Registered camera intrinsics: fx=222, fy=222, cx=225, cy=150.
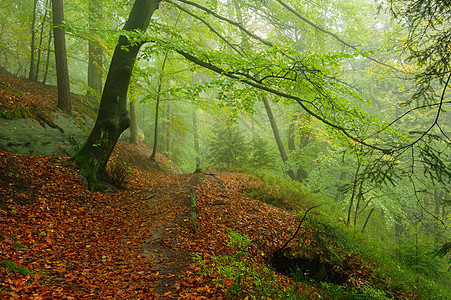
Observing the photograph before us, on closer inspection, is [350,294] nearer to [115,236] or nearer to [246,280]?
[246,280]

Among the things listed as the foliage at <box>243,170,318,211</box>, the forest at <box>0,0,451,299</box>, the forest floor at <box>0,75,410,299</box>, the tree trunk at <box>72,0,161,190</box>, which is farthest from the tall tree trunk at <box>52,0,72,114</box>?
the foliage at <box>243,170,318,211</box>

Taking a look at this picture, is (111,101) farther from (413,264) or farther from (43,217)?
(413,264)

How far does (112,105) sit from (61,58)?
4.02 m

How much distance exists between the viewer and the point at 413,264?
23.1 feet

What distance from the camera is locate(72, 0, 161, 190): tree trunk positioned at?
6.39m

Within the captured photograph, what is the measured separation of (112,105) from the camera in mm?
6504

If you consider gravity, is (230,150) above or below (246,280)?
above

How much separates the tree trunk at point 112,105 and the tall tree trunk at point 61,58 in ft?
10.3

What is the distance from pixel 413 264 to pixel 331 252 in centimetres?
462

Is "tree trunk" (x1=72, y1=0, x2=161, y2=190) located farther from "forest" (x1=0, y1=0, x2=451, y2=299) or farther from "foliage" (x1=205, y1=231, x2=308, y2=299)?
"foliage" (x1=205, y1=231, x2=308, y2=299)

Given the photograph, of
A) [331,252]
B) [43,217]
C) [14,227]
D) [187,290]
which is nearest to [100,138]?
[43,217]

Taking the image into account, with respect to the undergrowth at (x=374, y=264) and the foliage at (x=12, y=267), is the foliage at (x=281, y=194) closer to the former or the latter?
the undergrowth at (x=374, y=264)

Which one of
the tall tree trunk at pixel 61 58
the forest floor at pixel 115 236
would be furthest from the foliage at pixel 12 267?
the tall tree trunk at pixel 61 58

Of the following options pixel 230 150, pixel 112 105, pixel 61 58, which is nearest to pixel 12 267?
pixel 112 105
